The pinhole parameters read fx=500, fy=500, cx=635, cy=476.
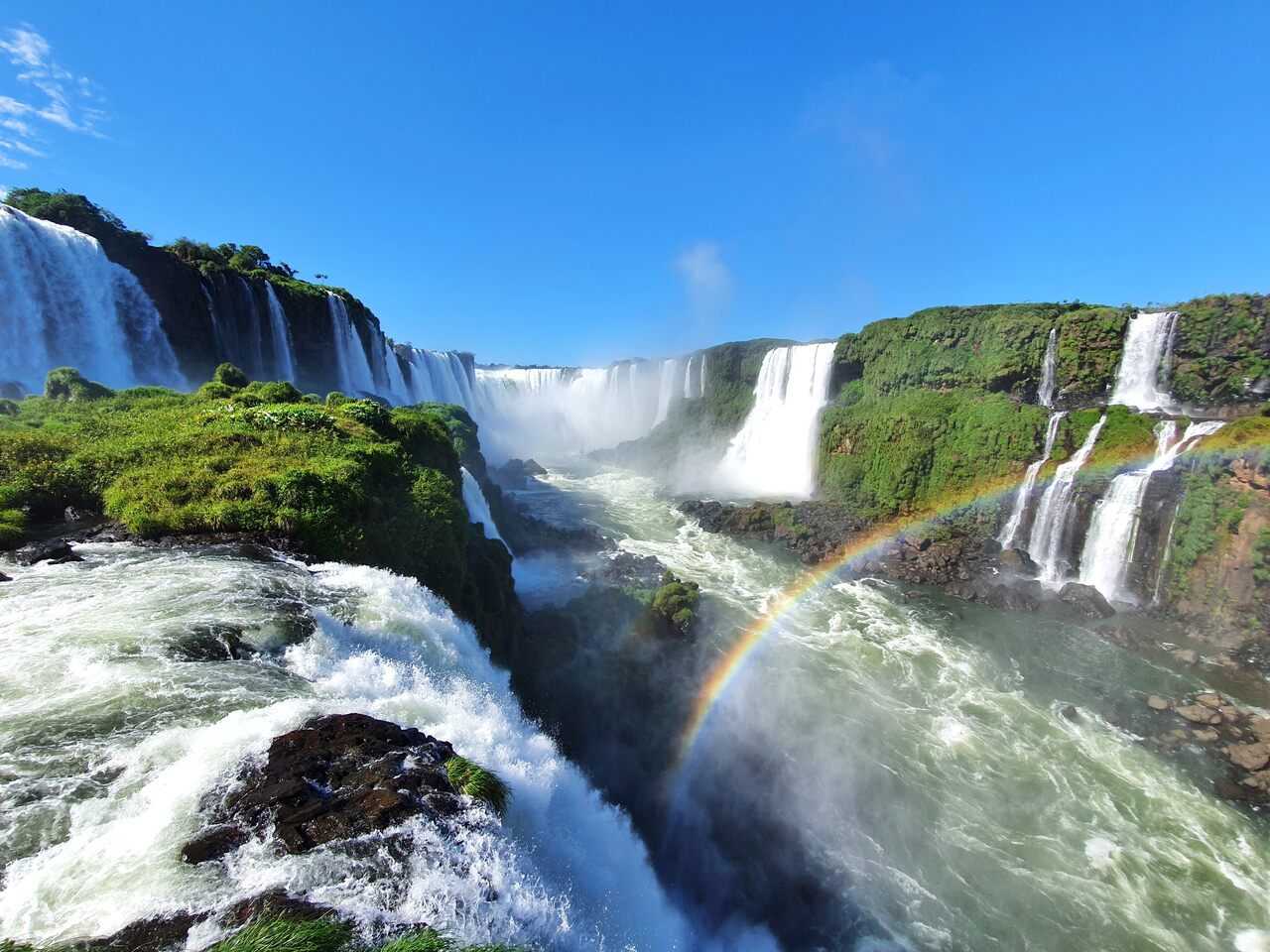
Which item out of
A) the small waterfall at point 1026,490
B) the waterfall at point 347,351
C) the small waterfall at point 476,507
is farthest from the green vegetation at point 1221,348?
the waterfall at point 347,351

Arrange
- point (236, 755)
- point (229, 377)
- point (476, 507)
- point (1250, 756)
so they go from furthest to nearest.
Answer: point (229, 377) < point (476, 507) < point (1250, 756) < point (236, 755)

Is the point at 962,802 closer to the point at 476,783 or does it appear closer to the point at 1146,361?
the point at 476,783

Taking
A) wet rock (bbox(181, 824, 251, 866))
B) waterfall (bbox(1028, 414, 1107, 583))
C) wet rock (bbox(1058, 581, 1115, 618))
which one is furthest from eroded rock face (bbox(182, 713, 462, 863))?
waterfall (bbox(1028, 414, 1107, 583))

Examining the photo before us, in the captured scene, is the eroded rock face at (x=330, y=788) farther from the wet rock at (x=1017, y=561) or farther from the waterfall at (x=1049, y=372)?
the waterfall at (x=1049, y=372)

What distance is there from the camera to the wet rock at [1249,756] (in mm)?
12359

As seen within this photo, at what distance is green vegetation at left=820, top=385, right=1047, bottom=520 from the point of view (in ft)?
89.4

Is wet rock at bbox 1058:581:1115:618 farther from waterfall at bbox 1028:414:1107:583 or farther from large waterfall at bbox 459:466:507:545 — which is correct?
large waterfall at bbox 459:466:507:545

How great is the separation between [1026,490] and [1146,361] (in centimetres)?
1001

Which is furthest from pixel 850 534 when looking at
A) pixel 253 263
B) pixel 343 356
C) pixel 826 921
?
pixel 253 263

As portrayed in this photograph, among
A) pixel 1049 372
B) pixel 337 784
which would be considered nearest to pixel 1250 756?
pixel 337 784

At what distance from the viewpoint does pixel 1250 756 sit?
12570 millimetres

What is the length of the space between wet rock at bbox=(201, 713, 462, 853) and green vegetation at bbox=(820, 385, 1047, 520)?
30698mm

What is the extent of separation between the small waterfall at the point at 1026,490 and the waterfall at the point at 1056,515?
74 centimetres

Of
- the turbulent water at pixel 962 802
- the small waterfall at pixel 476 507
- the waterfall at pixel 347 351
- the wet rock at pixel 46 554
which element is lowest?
the turbulent water at pixel 962 802
